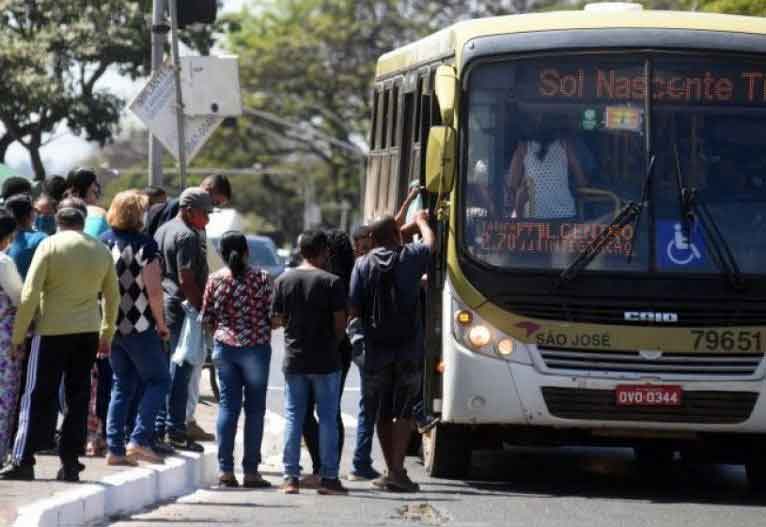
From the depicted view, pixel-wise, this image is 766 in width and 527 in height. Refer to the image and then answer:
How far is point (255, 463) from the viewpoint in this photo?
1382cm

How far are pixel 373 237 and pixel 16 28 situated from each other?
102 feet

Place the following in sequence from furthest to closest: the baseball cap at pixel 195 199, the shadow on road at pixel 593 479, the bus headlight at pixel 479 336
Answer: the baseball cap at pixel 195 199, the shadow on road at pixel 593 479, the bus headlight at pixel 479 336

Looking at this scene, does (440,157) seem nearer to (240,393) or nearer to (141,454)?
(240,393)

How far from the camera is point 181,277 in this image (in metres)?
14.1

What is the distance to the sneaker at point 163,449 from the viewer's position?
45.8 ft

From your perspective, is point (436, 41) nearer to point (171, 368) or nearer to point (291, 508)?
point (171, 368)

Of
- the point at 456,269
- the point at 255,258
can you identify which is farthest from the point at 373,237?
the point at 255,258

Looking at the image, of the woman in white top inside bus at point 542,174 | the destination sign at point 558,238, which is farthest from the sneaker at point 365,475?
the woman in white top inside bus at point 542,174

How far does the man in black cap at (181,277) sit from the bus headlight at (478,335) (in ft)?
5.56

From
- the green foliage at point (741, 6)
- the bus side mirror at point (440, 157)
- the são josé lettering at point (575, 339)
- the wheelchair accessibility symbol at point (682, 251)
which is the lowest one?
the são josé lettering at point (575, 339)

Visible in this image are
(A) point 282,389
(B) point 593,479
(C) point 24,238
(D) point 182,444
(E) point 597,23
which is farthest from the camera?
(A) point 282,389

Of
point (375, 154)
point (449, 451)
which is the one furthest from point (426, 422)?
point (375, 154)

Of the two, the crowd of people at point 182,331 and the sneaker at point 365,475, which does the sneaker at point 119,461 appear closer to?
the crowd of people at point 182,331

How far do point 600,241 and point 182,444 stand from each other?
10.3ft
